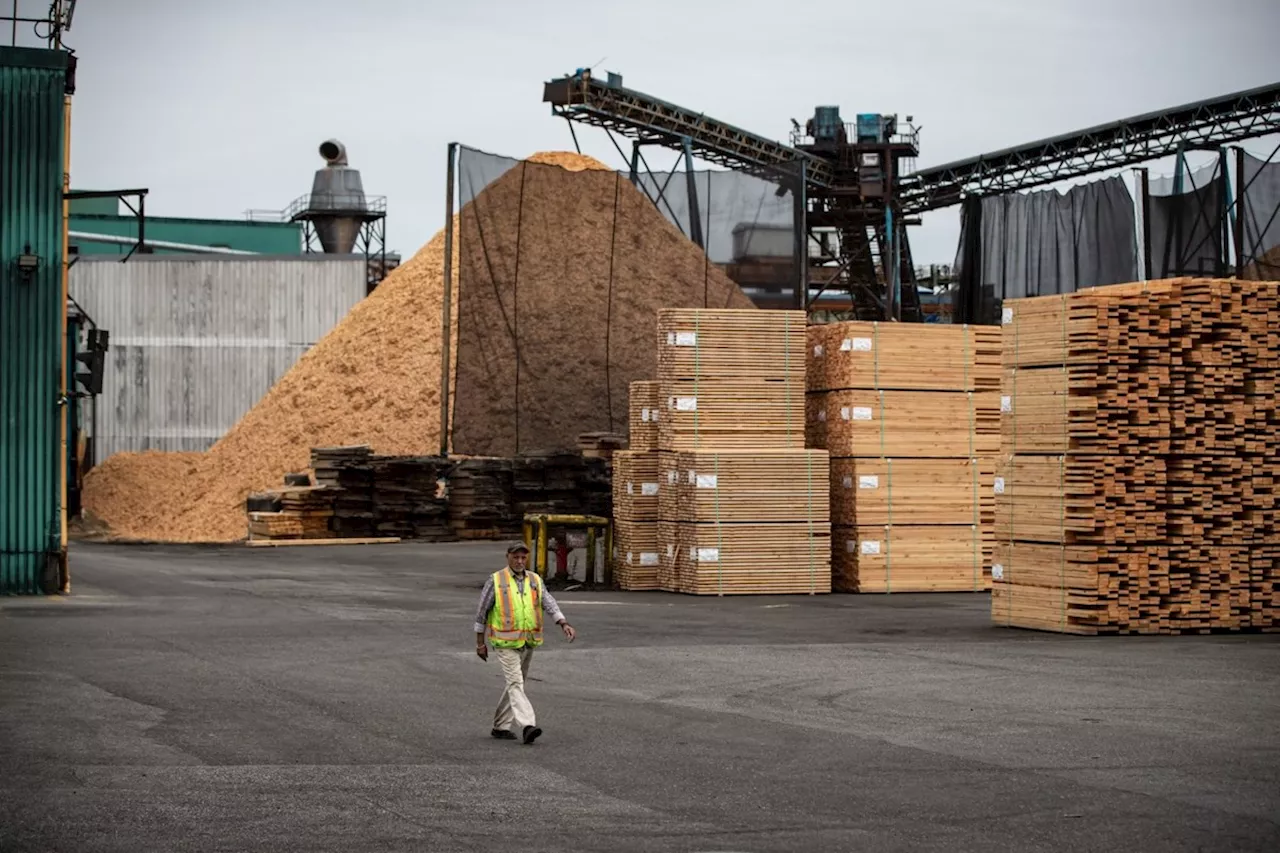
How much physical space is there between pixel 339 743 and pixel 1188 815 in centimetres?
548

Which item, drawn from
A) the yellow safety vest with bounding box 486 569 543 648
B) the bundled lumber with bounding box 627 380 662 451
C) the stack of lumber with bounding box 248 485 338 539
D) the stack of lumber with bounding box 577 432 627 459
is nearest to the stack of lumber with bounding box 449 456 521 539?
the stack of lumber with bounding box 577 432 627 459

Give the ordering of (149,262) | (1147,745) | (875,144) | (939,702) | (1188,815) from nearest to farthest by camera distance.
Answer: (1188,815), (1147,745), (939,702), (149,262), (875,144)

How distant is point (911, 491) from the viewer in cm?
2569

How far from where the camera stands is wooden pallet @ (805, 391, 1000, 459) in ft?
84.0

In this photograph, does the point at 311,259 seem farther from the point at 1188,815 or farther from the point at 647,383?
the point at 1188,815

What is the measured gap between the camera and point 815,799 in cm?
995

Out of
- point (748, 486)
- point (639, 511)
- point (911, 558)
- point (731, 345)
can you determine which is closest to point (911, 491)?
point (911, 558)

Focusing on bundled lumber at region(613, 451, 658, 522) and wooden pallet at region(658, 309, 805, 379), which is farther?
bundled lumber at region(613, 451, 658, 522)

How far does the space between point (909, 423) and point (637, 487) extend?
4.07 meters

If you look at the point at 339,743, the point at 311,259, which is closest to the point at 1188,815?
the point at 339,743

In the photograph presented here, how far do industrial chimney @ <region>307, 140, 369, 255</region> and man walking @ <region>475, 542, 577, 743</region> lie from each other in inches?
2404

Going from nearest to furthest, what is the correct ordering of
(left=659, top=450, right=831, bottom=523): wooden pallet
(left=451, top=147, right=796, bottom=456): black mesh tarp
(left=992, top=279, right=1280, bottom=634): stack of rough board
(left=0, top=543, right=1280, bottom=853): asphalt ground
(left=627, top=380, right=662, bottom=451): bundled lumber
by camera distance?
(left=0, top=543, right=1280, bottom=853): asphalt ground
(left=992, top=279, right=1280, bottom=634): stack of rough board
(left=659, top=450, right=831, bottom=523): wooden pallet
(left=627, top=380, right=662, bottom=451): bundled lumber
(left=451, top=147, right=796, bottom=456): black mesh tarp

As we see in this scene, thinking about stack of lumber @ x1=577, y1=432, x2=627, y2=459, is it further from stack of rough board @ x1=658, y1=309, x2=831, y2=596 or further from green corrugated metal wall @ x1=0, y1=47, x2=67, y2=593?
green corrugated metal wall @ x1=0, y1=47, x2=67, y2=593

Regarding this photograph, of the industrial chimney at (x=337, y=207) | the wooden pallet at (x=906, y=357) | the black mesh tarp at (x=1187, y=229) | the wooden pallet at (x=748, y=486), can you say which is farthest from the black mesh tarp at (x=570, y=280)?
the industrial chimney at (x=337, y=207)
